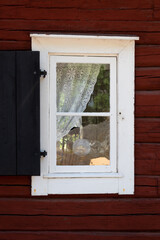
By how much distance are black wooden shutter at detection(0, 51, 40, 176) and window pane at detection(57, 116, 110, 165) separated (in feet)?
0.90

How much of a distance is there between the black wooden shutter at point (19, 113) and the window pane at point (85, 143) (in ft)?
0.90

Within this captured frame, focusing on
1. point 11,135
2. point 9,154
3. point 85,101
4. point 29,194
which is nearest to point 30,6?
point 85,101

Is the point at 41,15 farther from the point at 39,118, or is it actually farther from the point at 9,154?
the point at 9,154

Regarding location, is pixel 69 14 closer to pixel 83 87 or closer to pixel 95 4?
pixel 95 4

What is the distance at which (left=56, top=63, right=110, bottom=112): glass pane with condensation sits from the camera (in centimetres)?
248

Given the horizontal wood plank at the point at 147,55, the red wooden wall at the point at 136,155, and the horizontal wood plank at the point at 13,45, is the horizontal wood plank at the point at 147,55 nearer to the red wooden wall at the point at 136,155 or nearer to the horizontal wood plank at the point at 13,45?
the red wooden wall at the point at 136,155

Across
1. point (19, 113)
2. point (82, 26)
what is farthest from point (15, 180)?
point (82, 26)

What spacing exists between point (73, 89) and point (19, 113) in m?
0.53

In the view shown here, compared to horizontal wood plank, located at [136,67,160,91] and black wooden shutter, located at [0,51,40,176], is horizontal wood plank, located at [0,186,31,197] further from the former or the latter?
horizontal wood plank, located at [136,67,160,91]

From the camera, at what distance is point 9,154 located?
7.57 feet

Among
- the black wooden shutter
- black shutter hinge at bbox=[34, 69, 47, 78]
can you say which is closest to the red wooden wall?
the black wooden shutter

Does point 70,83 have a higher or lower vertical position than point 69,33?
lower

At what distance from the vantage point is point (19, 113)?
7.57 ft

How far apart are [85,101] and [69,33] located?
23.8 inches
